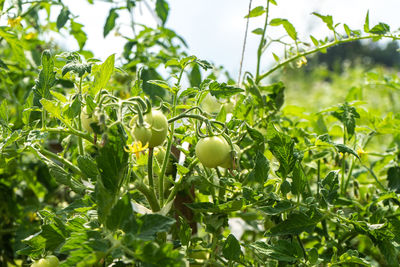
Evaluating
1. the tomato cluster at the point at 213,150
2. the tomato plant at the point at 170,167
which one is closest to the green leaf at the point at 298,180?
the tomato plant at the point at 170,167

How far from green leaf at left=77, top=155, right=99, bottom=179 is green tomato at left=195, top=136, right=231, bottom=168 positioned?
0.46ft

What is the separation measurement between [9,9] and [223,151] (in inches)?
23.2

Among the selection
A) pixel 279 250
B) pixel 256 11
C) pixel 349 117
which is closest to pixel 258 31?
pixel 256 11

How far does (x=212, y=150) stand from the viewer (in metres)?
0.56

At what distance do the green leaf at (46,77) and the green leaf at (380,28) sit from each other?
564mm

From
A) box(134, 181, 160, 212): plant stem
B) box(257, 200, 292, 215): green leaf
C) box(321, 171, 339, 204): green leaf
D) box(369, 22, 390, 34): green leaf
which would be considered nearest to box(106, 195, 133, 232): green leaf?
box(134, 181, 160, 212): plant stem

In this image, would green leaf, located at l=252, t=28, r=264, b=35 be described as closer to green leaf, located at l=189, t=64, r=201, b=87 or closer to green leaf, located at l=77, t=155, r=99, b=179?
→ green leaf, located at l=189, t=64, r=201, b=87

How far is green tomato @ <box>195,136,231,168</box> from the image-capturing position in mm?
567

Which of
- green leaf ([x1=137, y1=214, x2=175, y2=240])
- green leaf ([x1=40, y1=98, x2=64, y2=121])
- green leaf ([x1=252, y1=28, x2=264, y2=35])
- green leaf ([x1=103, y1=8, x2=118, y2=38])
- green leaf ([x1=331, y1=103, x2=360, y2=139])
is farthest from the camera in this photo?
green leaf ([x1=103, y1=8, x2=118, y2=38])

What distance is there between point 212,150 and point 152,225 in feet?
0.48

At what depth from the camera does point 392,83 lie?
1030 mm

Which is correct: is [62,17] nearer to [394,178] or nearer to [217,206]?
[217,206]

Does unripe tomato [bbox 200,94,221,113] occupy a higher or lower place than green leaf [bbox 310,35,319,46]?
lower

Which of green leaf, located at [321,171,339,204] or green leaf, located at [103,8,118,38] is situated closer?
green leaf, located at [321,171,339,204]
